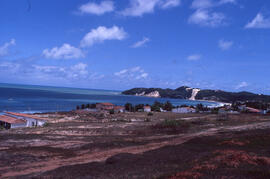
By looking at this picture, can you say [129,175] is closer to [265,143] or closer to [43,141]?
[265,143]

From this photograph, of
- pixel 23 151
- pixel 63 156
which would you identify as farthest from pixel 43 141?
pixel 63 156

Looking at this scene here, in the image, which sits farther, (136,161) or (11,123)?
(11,123)

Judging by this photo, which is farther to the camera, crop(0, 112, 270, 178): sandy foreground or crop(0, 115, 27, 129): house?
crop(0, 115, 27, 129): house

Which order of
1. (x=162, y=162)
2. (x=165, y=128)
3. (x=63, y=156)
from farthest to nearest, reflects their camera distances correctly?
(x=165, y=128) < (x=63, y=156) < (x=162, y=162)

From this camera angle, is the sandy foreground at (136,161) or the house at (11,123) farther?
the house at (11,123)

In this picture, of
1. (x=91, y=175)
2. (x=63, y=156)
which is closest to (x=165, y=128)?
(x=63, y=156)

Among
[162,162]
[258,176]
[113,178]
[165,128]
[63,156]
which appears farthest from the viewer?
[165,128]

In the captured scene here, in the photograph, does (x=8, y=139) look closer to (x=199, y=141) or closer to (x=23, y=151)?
(x=23, y=151)

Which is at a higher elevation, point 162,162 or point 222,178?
point 222,178

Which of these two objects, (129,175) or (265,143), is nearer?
(129,175)
